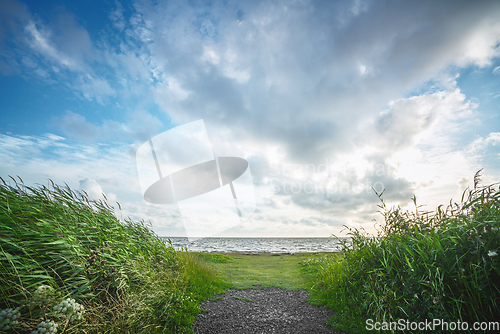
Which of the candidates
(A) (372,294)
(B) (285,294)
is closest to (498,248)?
(A) (372,294)

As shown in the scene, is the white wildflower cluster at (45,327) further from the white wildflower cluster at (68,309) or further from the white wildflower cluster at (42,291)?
the white wildflower cluster at (42,291)

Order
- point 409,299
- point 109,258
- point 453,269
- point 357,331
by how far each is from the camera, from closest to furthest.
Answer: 1. point 453,269
2. point 409,299
3. point 357,331
4. point 109,258

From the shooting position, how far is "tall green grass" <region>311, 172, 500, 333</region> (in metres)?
3.46

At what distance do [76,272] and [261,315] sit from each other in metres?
4.52

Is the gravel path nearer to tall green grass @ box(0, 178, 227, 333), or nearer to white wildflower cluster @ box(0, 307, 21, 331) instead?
tall green grass @ box(0, 178, 227, 333)

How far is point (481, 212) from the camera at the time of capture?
4352mm

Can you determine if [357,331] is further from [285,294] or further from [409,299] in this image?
[285,294]

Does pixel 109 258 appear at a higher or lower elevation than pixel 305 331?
higher

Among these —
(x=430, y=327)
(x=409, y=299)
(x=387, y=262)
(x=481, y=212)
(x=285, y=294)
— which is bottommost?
(x=285, y=294)

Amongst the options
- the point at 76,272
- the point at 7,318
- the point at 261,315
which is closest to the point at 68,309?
the point at 7,318

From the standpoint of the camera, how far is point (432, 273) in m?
3.92

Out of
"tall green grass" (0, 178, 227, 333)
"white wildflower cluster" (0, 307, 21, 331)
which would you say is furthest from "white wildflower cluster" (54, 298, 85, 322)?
"white wildflower cluster" (0, 307, 21, 331)

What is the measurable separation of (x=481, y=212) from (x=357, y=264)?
10.1 feet

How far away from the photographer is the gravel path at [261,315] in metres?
5.01
